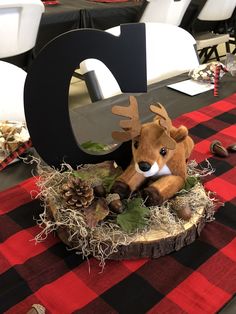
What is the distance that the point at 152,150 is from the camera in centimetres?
67

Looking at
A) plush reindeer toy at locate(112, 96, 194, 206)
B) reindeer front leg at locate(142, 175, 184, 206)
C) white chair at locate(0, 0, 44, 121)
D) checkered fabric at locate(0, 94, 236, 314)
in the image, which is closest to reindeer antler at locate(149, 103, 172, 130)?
plush reindeer toy at locate(112, 96, 194, 206)

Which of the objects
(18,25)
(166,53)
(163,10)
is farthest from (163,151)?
(163,10)

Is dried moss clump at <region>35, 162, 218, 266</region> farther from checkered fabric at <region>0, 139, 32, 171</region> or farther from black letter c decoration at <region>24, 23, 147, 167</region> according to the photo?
checkered fabric at <region>0, 139, 32, 171</region>

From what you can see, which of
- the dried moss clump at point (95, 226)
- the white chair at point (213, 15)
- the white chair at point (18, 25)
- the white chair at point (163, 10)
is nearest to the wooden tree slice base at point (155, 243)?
the dried moss clump at point (95, 226)

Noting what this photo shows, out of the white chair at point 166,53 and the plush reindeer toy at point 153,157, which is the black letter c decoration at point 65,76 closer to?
the plush reindeer toy at point 153,157

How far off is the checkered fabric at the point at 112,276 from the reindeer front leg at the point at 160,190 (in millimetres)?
106

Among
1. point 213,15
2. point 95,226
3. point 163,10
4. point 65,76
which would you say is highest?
point 65,76

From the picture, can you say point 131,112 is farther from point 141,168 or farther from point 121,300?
point 121,300

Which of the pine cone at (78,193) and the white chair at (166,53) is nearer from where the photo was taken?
the pine cone at (78,193)

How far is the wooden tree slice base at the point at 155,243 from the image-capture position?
0.67 meters

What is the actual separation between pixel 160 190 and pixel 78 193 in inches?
6.0

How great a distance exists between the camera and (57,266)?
2.22ft

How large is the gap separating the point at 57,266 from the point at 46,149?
0.23 meters

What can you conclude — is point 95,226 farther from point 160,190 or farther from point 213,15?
point 213,15
